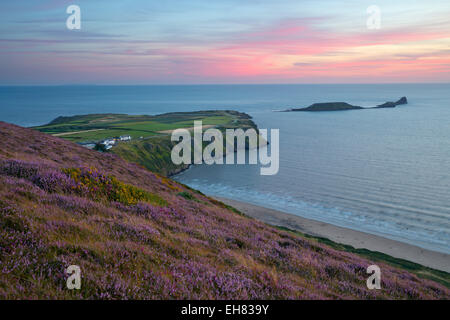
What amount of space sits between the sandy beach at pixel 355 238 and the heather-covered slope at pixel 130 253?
2336 cm

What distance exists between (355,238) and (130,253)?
35.5m

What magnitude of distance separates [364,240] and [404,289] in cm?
2870

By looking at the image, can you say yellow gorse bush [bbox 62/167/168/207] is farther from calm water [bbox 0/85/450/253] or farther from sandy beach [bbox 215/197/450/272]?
calm water [bbox 0/85/450/253]

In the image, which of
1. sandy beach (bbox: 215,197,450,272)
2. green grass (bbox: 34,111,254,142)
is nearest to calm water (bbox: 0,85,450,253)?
sandy beach (bbox: 215,197,450,272)

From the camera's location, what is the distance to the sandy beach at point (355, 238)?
31.4 meters

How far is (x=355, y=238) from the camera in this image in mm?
36500

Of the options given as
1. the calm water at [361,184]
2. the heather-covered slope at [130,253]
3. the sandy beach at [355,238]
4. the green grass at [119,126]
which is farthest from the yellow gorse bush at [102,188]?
the green grass at [119,126]

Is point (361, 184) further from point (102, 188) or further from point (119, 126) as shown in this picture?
point (119, 126)

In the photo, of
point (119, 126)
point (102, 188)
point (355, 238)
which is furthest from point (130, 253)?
point (119, 126)

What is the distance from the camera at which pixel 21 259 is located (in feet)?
19.3

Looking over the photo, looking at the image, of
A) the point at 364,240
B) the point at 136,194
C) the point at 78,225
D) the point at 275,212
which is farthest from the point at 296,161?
the point at 78,225

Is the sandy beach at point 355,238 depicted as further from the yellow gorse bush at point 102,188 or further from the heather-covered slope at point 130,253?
the yellow gorse bush at point 102,188

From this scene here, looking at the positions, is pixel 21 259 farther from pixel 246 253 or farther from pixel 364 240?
pixel 364 240

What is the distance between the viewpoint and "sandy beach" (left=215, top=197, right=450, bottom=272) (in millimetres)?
31422
